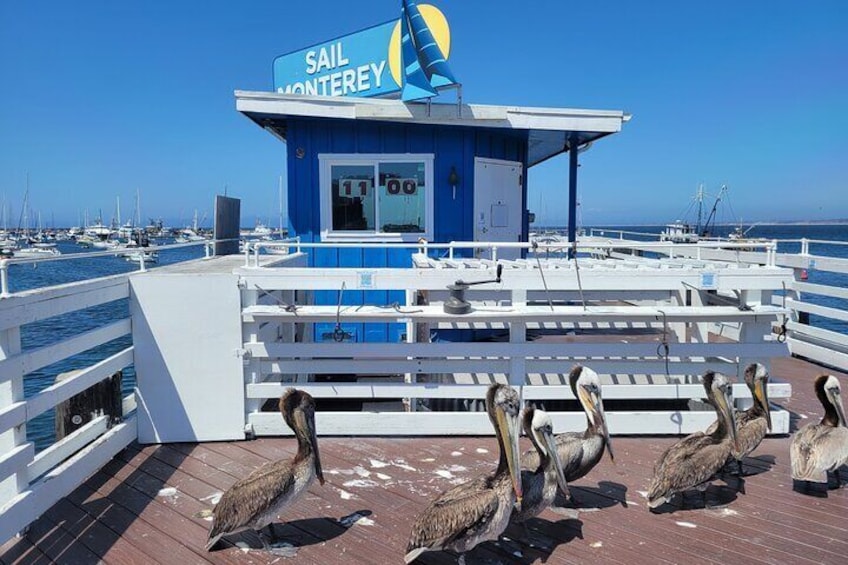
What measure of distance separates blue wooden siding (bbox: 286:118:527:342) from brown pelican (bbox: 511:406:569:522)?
5619 millimetres

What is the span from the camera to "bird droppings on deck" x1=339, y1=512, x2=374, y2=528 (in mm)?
4074

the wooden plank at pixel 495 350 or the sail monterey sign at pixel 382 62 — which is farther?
the sail monterey sign at pixel 382 62

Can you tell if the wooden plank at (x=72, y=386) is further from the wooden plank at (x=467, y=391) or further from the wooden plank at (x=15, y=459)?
the wooden plank at (x=467, y=391)

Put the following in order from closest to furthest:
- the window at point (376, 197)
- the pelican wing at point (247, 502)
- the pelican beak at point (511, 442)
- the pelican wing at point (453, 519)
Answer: the pelican wing at point (453, 519) < the pelican beak at point (511, 442) < the pelican wing at point (247, 502) < the window at point (376, 197)

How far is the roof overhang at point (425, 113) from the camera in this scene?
8.74m

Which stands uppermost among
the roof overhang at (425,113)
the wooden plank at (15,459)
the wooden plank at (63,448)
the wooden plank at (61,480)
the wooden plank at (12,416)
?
the roof overhang at (425,113)

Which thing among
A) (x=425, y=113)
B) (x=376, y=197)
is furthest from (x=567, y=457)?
(x=376, y=197)

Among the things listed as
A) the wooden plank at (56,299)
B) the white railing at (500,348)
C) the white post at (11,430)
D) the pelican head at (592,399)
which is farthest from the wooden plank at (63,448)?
the pelican head at (592,399)

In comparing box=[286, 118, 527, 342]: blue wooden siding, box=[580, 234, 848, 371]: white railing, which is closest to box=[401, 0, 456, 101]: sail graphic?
box=[286, 118, 527, 342]: blue wooden siding

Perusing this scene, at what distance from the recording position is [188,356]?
5.52 metres

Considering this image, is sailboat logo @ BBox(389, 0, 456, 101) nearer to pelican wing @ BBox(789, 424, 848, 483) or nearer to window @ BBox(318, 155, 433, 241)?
window @ BBox(318, 155, 433, 241)

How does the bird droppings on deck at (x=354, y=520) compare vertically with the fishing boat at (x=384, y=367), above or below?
below

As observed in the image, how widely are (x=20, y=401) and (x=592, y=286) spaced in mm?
4740

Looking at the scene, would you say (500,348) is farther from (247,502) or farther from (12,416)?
(12,416)
